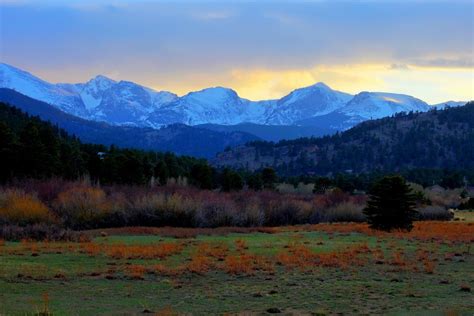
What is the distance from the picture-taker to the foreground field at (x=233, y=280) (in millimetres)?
16328

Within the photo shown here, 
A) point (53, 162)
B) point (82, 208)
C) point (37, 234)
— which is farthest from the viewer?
point (53, 162)

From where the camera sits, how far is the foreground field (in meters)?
16.3

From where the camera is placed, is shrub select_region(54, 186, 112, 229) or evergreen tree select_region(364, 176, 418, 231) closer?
evergreen tree select_region(364, 176, 418, 231)

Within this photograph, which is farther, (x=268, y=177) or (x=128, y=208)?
(x=268, y=177)

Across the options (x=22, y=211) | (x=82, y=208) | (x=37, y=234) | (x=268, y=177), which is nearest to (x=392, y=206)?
(x=82, y=208)

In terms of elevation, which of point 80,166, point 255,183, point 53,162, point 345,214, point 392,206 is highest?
point 53,162

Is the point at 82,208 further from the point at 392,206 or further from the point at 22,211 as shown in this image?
A: the point at 392,206

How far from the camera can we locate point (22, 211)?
1859 inches

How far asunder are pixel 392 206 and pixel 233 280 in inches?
1292

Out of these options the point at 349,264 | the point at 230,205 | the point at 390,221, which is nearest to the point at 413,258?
the point at 349,264

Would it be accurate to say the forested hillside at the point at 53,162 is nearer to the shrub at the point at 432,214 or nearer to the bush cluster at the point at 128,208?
the bush cluster at the point at 128,208

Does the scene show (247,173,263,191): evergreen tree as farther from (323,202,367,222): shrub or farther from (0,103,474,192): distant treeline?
(323,202,367,222): shrub

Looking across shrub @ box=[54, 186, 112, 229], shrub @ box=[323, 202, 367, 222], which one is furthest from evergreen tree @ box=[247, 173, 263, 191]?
shrub @ box=[54, 186, 112, 229]

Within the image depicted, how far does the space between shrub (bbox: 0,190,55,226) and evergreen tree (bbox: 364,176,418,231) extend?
87.9ft
